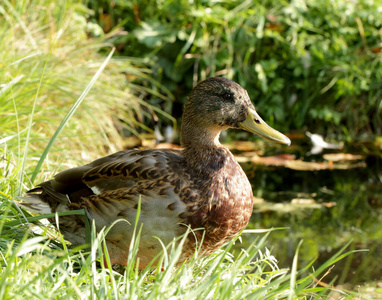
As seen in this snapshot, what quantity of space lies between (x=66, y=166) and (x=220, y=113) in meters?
1.35

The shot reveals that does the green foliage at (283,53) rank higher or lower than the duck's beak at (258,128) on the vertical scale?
lower

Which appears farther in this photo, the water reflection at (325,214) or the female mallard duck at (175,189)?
the water reflection at (325,214)

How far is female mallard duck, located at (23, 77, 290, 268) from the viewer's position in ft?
6.95

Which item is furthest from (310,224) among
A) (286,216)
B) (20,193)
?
(20,193)

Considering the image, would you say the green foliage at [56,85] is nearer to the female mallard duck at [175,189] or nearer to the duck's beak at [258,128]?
the female mallard duck at [175,189]

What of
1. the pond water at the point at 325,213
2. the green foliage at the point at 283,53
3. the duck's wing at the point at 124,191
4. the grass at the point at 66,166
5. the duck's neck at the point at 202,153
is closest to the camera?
the grass at the point at 66,166

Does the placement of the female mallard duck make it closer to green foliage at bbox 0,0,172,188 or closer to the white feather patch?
the white feather patch

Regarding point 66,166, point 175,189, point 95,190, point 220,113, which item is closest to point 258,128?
point 220,113

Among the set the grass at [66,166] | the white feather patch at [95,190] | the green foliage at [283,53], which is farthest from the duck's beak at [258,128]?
the green foliage at [283,53]

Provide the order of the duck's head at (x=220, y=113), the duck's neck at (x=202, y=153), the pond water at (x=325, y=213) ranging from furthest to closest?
the pond water at (x=325, y=213), the duck's head at (x=220, y=113), the duck's neck at (x=202, y=153)

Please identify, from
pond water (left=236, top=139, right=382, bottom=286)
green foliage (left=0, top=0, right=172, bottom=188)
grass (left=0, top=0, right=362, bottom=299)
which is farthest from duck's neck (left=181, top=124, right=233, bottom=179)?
pond water (left=236, top=139, right=382, bottom=286)

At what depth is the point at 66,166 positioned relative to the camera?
332 cm

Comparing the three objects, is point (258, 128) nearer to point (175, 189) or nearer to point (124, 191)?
point (175, 189)

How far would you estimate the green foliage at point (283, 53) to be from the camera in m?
5.45
